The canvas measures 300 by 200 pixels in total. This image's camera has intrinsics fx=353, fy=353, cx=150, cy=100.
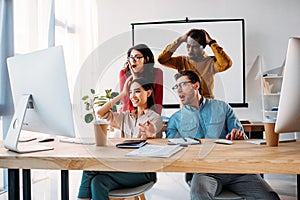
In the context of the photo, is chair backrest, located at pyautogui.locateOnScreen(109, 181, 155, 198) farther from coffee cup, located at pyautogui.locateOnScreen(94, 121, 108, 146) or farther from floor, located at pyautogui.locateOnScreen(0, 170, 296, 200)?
floor, located at pyautogui.locateOnScreen(0, 170, 296, 200)

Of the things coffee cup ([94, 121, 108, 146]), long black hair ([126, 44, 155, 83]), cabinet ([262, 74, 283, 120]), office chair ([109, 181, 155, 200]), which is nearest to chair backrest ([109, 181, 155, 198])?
office chair ([109, 181, 155, 200])

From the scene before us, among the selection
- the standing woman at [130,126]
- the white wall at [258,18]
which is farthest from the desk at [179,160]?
the white wall at [258,18]

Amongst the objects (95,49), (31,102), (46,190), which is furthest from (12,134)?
(95,49)

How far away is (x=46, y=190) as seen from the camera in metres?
3.21

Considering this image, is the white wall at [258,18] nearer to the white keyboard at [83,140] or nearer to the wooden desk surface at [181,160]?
the white keyboard at [83,140]

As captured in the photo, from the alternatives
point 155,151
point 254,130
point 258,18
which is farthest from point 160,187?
point 258,18

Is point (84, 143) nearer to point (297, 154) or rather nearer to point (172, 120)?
point (172, 120)

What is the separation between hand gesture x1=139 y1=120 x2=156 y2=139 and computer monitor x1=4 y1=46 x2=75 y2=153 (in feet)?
1.60

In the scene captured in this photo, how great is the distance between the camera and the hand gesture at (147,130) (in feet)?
6.14

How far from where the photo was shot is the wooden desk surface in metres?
1.19

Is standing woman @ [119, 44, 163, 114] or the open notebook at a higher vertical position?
standing woman @ [119, 44, 163, 114]

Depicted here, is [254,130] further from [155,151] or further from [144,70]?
[155,151]

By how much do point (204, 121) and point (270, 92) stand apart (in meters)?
2.55

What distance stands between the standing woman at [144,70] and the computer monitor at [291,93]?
722 millimetres
